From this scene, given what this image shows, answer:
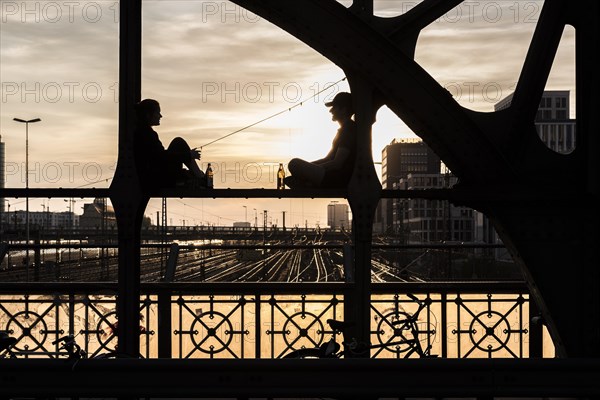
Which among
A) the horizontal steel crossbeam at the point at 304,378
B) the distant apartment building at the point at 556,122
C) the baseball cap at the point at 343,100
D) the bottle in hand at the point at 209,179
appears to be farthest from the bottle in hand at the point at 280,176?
the distant apartment building at the point at 556,122

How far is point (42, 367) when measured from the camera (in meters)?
3.73

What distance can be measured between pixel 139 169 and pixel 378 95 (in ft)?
7.29

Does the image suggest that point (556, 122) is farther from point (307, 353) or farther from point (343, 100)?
point (307, 353)

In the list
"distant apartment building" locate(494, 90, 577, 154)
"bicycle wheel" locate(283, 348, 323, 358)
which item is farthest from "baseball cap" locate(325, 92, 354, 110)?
"distant apartment building" locate(494, 90, 577, 154)

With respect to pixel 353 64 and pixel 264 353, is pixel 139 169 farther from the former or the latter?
pixel 264 353

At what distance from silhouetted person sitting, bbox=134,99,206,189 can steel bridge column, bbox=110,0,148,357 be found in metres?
0.07

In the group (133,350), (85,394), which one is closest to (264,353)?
(133,350)

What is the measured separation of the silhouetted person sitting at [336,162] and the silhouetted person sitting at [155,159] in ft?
2.92

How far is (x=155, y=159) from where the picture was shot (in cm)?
675

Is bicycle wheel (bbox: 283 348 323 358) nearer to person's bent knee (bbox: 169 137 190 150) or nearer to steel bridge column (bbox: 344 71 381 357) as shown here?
steel bridge column (bbox: 344 71 381 357)

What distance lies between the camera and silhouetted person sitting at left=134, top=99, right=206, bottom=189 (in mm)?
6703

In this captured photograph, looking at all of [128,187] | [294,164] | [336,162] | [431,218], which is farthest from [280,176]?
[431,218]

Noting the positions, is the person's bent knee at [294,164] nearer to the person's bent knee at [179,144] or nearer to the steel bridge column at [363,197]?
the steel bridge column at [363,197]

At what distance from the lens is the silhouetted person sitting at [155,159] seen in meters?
6.70
